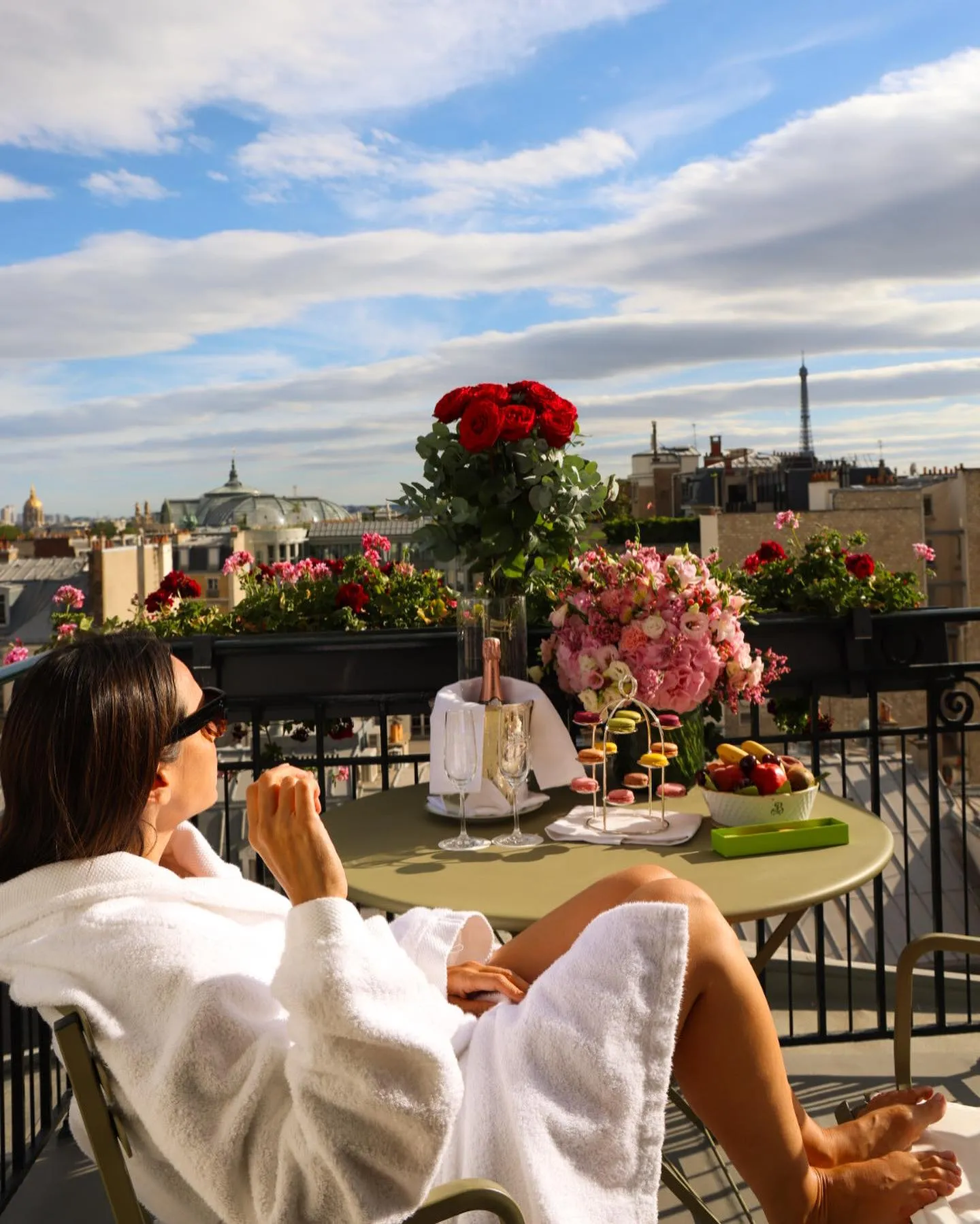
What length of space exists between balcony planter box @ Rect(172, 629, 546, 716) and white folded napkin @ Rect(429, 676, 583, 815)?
645 mm

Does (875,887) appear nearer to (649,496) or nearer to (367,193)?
(367,193)

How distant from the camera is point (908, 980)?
1.69m

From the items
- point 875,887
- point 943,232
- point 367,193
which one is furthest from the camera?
point 943,232

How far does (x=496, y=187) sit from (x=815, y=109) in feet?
8.53

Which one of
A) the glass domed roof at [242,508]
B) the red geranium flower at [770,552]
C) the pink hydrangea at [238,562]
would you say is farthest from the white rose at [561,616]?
the glass domed roof at [242,508]

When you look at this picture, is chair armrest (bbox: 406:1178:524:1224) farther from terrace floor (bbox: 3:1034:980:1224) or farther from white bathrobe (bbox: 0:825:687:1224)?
terrace floor (bbox: 3:1034:980:1224)

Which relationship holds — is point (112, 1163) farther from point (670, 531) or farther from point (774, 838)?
point (670, 531)

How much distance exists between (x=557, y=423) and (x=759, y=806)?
0.95m

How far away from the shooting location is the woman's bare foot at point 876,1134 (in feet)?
5.16

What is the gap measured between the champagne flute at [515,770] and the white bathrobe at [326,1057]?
0.68 metres

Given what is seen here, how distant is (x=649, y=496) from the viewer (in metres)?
40.3

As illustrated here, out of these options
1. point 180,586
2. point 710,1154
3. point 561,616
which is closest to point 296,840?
point 561,616

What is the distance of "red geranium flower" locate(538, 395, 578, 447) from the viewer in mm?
2381

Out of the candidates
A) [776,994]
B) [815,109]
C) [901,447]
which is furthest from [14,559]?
[776,994]
